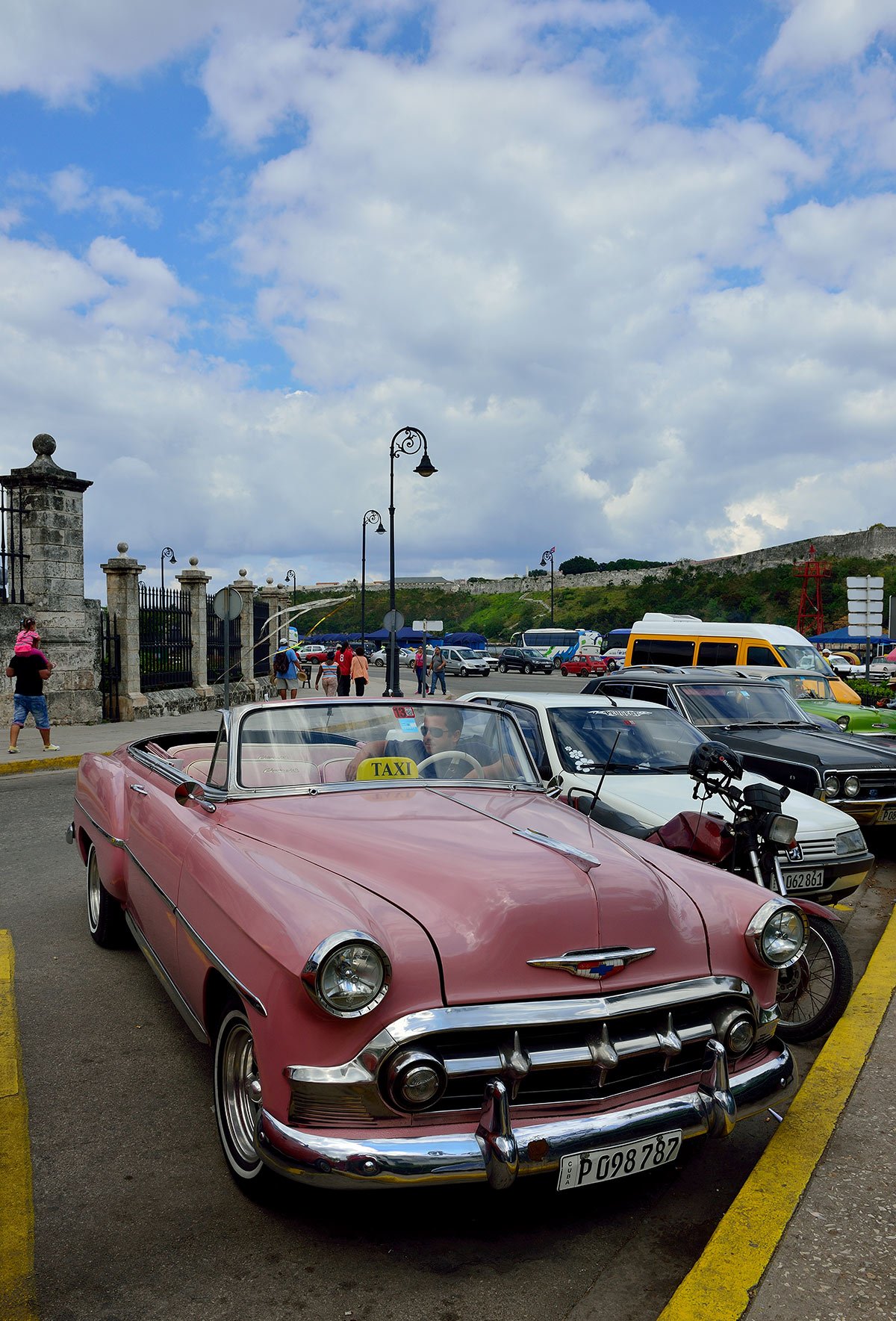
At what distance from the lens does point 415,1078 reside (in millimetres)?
2588

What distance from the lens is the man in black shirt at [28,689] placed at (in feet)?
45.3

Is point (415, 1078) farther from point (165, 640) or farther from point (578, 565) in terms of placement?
point (578, 565)

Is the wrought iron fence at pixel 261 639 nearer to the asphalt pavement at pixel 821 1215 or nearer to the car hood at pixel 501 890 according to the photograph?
the car hood at pixel 501 890

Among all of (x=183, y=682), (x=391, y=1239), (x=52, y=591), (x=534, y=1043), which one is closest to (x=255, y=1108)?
(x=391, y=1239)

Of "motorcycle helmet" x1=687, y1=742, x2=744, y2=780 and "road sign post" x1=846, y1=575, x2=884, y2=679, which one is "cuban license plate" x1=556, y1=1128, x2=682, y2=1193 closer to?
"motorcycle helmet" x1=687, y1=742, x2=744, y2=780

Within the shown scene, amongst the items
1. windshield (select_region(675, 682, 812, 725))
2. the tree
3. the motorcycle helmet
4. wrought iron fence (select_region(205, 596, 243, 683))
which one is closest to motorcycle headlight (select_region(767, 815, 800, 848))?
the motorcycle helmet

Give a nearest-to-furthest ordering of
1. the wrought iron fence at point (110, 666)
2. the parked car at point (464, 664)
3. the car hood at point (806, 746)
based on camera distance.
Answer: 1. the car hood at point (806, 746)
2. the wrought iron fence at point (110, 666)
3. the parked car at point (464, 664)

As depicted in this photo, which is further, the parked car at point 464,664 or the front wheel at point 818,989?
the parked car at point 464,664

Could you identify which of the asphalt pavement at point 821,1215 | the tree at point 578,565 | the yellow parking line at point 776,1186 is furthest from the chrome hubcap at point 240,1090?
the tree at point 578,565

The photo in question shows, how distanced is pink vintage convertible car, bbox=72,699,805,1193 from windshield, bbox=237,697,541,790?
0.82 feet

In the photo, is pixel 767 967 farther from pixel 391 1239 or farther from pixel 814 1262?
pixel 391 1239

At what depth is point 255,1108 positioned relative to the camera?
119 inches

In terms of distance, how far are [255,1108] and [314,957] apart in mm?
721

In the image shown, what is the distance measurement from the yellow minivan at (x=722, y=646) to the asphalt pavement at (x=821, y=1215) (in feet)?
40.6
